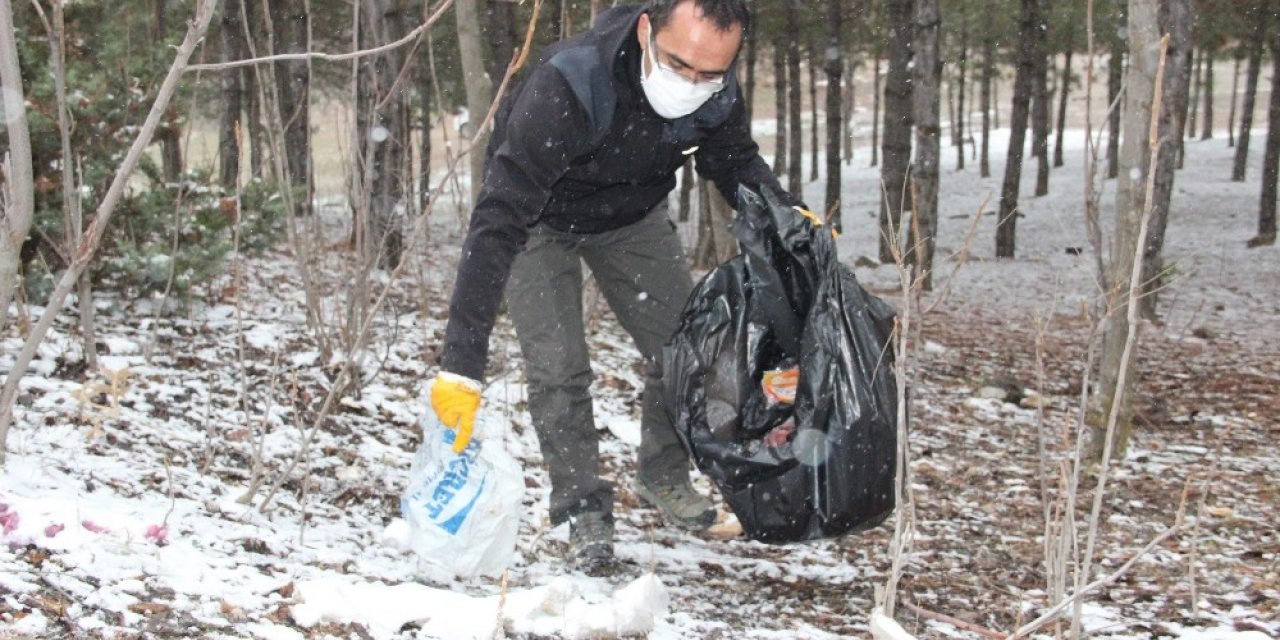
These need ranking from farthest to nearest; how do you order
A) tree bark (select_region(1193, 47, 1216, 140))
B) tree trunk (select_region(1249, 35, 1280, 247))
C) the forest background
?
tree bark (select_region(1193, 47, 1216, 140)), tree trunk (select_region(1249, 35, 1280, 247)), the forest background

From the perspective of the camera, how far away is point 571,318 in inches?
125

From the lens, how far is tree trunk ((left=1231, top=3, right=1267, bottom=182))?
16.7m

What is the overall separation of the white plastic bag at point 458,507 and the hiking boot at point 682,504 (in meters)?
0.84

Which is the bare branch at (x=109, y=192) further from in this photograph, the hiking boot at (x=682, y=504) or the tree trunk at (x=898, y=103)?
the tree trunk at (x=898, y=103)

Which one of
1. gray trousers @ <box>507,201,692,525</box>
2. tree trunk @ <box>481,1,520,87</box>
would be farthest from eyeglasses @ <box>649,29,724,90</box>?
tree trunk @ <box>481,1,520,87</box>

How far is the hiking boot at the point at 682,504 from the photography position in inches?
135

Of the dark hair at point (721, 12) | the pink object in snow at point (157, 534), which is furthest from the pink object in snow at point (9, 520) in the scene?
the dark hair at point (721, 12)

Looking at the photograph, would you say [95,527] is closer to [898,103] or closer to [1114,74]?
[898,103]

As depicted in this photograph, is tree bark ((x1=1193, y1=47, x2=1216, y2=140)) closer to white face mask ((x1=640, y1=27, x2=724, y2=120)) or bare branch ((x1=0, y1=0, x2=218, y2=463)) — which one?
white face mask ((x1=640, y1=27, x2=724, y2=120))

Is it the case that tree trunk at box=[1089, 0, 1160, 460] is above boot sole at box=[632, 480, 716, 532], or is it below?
above

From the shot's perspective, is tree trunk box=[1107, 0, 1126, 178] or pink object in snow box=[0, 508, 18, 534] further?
tree trunk box=[1107, 0, 1126, 178]

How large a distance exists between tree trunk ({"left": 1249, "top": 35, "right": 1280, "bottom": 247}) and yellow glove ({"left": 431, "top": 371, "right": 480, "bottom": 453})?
52.9 ft

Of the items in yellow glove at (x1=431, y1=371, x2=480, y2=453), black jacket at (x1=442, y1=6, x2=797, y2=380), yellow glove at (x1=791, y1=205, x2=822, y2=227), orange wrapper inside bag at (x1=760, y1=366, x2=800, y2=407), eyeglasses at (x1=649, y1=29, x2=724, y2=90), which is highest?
eyeglasses at (x1=649, y1=29, x2=724, y2=90)

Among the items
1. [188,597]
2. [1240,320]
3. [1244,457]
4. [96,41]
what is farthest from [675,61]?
[1240,320]
